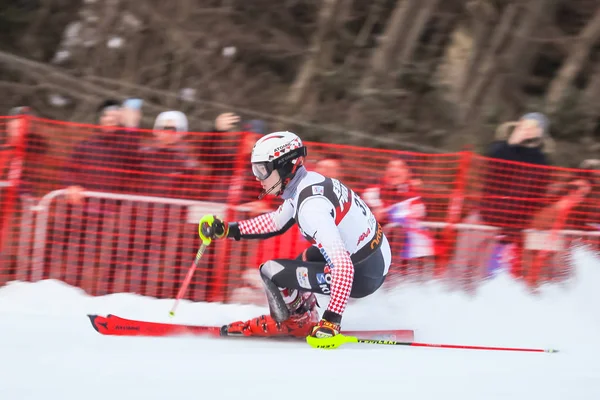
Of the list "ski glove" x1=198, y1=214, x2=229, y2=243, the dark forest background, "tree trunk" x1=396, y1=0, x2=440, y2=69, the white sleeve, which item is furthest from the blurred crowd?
"tree trunk" x1=396, y1=0, x2=440, y2=69

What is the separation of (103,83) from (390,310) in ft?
23.7

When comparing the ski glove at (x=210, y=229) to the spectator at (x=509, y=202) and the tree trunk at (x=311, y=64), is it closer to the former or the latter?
the spectator at (x=509, y=202)

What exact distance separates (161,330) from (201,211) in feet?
4.40

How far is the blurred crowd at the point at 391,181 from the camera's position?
609 centimetres

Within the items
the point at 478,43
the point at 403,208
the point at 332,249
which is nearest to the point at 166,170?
the point at 403,208

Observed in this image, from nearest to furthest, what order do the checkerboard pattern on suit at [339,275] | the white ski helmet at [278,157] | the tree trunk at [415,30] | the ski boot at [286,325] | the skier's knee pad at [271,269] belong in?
the checkerboard pattern on suit at [339,275] < the white ski helmet at [278,157] < the skier's knee pad at [271,269] < the ski boot at [286,325] < the tree trunk at [415,30]

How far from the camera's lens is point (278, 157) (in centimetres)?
462

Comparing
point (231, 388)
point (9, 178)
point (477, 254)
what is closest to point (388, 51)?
point (477, 254)

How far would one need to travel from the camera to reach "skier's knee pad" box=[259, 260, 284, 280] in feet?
16.0

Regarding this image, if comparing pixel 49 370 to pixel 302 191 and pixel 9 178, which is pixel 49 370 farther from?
pixel 9 178

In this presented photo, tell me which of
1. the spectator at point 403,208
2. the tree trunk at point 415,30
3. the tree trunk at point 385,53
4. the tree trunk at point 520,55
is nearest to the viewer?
the spectator at point 403,208

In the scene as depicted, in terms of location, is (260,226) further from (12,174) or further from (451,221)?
(12,174)

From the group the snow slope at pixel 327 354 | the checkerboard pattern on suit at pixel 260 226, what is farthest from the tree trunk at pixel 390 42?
the checkerboard pattern on suit at pixel 260 226

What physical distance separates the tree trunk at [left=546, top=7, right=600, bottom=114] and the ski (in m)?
6.56
